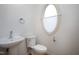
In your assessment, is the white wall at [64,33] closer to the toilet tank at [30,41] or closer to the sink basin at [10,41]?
the toilet tank at [30,41]

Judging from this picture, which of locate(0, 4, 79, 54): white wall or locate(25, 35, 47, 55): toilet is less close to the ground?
locate(0, 4, 79, 54): white wall

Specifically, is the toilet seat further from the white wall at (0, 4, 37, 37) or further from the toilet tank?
the white wall at (0, 4, 37, 37)

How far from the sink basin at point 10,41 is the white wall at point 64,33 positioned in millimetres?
Answer: 245

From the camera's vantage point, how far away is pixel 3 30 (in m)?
1.54

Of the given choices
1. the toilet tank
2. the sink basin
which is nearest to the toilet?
the toilet tank

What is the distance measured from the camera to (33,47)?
1574 mm

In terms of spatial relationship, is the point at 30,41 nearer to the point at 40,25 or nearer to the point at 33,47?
the point at 33,47

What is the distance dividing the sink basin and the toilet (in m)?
0.10

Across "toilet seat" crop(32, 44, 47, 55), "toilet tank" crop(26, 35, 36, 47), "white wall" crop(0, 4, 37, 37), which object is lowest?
"toilet seat" crop(32, 44, 47, 55)

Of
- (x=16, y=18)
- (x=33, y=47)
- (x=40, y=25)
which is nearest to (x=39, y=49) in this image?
(x=33, y=47)

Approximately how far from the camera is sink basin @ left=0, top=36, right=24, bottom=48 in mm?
1520

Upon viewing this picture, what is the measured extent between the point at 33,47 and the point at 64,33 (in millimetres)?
448

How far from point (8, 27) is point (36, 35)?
374 mm

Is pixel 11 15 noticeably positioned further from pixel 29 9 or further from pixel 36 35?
pixel 36 35
